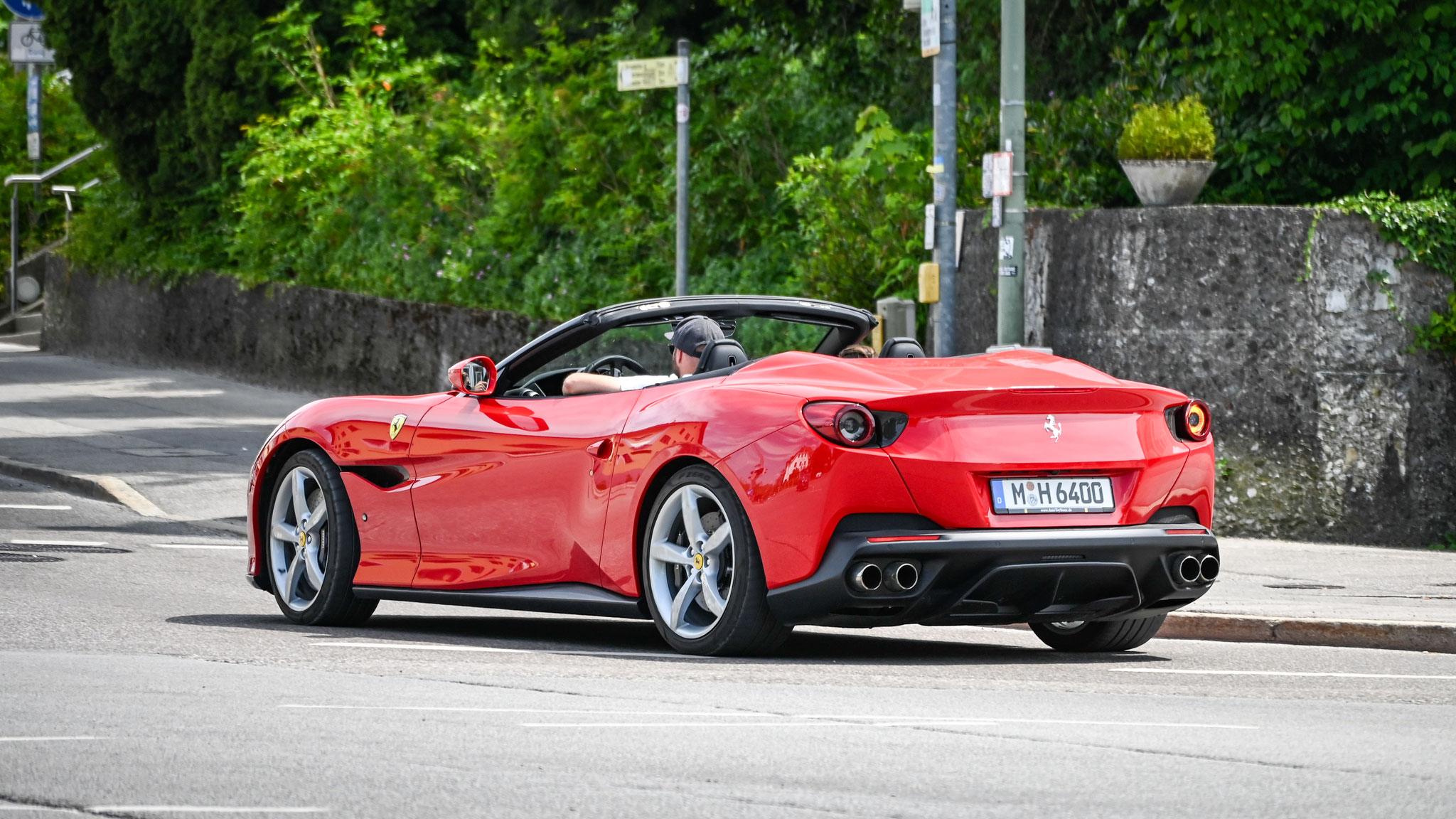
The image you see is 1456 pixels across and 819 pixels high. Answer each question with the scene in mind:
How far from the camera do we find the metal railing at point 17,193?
1540 inches

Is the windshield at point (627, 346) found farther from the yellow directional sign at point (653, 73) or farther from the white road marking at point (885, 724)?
the yellow directional sign at point (653, 73)

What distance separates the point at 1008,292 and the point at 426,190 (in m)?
13.1

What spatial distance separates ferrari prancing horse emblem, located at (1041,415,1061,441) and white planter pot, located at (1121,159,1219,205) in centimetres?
711

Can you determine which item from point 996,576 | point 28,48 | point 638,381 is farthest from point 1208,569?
point 28,48

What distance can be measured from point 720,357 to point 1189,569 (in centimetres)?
187

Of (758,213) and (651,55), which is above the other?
(651,55)

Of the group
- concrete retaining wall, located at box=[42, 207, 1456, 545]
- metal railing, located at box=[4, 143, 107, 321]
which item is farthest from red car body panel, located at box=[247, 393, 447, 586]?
metal railing, located at box=[4, 143, 107, 321]

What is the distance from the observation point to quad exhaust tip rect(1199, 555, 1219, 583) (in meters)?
7.84

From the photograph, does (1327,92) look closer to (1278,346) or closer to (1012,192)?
(1278,346)

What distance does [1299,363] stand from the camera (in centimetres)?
1364

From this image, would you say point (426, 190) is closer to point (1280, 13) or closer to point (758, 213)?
point (758, 213)

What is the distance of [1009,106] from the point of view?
547 inches

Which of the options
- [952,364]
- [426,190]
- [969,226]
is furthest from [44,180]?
[952,364]

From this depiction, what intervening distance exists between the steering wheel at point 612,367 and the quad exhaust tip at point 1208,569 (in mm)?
2343
